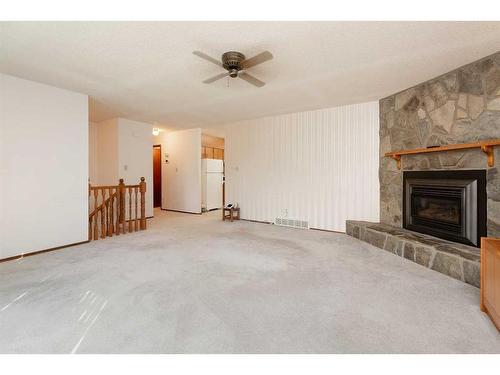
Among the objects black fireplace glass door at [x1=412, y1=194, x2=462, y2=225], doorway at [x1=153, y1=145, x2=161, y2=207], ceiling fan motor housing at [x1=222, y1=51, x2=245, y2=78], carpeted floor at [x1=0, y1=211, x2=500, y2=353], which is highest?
ceiling fan motor housing at [x1=222, y1=51, x2=245, y2=78]

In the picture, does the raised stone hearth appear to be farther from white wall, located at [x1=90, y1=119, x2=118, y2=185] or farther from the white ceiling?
white wall, located at [x1=90, y1=119, x2=118, y2=185]

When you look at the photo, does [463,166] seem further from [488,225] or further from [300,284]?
[300,284]

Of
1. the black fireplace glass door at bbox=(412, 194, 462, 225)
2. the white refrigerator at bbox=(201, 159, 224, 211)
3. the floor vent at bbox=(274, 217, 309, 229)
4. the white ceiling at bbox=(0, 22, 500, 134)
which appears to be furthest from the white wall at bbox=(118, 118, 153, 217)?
the black fireplace glass door at bbox=(412, 194, 462, 225)

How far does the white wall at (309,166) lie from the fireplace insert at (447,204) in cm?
75

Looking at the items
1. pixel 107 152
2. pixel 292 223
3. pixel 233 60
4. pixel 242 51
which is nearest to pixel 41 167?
pixel 107 152

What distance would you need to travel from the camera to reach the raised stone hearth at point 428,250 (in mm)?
2555

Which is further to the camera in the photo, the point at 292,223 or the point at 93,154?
the point at 93,154

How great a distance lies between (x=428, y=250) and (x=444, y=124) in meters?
1.69

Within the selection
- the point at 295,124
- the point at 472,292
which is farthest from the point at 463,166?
the point at 295,124

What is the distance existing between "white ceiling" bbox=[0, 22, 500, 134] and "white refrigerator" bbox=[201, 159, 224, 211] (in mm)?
3167

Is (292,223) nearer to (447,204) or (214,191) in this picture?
(447,204)

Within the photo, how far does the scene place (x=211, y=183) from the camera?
766 centimetres

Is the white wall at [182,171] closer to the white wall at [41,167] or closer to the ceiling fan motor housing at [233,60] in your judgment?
the white wall at [41,167]

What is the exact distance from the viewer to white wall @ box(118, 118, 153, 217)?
5.86 meters
